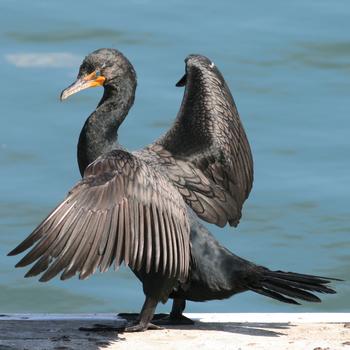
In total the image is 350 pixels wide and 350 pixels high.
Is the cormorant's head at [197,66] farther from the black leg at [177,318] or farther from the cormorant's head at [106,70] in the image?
the black leg at [177,318]

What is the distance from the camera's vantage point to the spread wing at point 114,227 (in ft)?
24.2

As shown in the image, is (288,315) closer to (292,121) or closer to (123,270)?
(123,270)

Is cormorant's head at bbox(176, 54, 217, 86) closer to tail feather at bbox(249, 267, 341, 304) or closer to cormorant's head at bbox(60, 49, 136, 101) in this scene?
cormorant's head at bbox(60, 49, 136, 101)

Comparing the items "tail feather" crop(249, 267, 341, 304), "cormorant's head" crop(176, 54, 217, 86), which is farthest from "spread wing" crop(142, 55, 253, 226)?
"tail feather" crop(249, 267, 341, 304)

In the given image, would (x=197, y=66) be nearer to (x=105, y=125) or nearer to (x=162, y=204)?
(x=105, y=125)

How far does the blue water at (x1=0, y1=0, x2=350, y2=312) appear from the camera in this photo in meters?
11.0

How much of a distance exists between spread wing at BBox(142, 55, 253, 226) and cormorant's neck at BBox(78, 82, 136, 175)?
0.71 feet

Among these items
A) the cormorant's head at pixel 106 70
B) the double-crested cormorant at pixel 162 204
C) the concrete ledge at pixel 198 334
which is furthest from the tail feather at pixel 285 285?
the cormorant's head at pixel 106 70

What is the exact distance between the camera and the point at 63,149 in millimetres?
12227

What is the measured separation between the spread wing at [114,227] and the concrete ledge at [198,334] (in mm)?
354

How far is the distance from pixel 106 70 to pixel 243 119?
13.7ft

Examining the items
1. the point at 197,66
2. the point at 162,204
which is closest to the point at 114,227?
the point at 162,204

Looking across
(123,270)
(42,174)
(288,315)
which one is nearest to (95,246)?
(288,315)

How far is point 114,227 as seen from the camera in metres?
7.60
